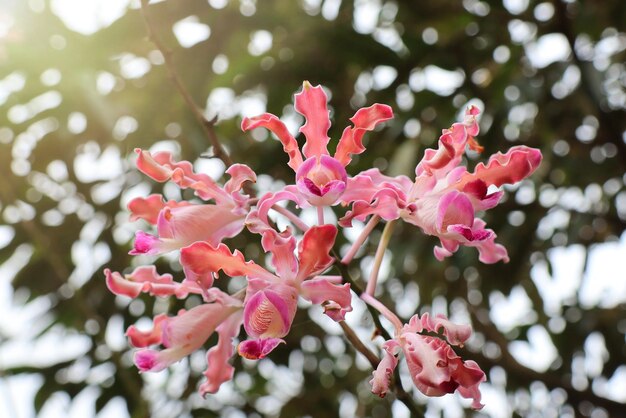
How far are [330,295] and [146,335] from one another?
0.45 feet

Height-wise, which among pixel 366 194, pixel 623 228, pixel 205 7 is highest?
pixel 366 194

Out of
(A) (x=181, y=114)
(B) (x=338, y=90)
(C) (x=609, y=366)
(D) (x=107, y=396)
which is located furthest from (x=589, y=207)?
(D) (x=107, y=396)

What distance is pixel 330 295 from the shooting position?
1.26 feet

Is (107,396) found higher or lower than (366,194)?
lower

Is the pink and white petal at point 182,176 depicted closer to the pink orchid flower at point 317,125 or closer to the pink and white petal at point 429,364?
the pink orchid flower at point 317,125

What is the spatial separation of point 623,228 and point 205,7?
0.72 m

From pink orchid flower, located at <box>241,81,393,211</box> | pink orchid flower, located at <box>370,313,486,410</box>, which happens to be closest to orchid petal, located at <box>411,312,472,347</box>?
pink orchid flower, located at <box>370,313,486,410</box>

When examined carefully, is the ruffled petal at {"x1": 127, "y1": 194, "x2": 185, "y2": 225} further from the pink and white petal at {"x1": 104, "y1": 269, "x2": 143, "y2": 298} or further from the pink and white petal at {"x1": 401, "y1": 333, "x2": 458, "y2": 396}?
the pink and white petal at {"x1": 401, "y1": 333, "x2": 458, "y2": 396}

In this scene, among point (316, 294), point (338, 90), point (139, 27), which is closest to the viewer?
point (316, 294)

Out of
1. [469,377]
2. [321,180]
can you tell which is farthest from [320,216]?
[469,377]

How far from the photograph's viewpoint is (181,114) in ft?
3.15

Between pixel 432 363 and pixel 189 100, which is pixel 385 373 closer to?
pixel 432 363

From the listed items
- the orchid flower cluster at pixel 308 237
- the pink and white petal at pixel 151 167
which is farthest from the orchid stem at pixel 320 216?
the pink and white petal at pixel 151 167

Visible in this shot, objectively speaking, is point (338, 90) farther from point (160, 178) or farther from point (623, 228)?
point (160, 178)
